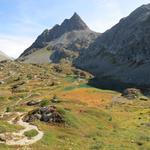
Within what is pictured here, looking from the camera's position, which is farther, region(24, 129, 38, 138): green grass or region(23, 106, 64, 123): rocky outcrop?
region(23, 106, 64, 123): rocky outcrop

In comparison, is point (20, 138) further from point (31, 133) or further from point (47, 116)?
point (47, 116)

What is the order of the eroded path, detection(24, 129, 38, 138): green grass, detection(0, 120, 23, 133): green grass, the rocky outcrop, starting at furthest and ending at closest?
the rocky outcrop, detection(24, 129, 38, 138): green grass, detection(0, 120, 23, 133): green grass, the eroded path

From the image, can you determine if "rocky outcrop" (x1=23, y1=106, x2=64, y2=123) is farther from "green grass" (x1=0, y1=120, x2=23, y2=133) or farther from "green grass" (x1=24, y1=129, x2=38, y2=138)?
"green grass" (x1=24, y1=129, x2=38, y2=138)

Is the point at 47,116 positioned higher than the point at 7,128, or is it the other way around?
the point at 47,116

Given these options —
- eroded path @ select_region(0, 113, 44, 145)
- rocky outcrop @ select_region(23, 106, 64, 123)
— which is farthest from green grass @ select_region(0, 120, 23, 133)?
rocky outcrop @ select_region(23, 106, 64, 123)

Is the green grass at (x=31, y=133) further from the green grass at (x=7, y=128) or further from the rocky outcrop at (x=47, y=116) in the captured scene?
the rocky outcrop at (x=47, y=116)

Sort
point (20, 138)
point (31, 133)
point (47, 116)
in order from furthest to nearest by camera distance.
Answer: point (47, 116) < point (31, 133) < point (20, 138)

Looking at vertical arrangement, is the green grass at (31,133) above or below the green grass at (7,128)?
below

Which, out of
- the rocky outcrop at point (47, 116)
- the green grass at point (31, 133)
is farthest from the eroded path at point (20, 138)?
the rocky outcrop at point (47, 116)

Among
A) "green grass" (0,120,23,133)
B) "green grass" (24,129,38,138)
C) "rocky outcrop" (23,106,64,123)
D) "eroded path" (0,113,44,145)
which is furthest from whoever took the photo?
"rocky outcrop" (23,106,64,123)

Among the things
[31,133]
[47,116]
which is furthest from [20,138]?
[47,116]

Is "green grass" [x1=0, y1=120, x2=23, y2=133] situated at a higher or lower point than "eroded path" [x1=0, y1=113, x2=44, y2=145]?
higher

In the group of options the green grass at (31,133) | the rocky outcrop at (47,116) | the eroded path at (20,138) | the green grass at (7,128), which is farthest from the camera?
Result: the rocky outcrop at (47,116)

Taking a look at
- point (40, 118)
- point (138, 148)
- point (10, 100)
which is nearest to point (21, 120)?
point (40, 118)
